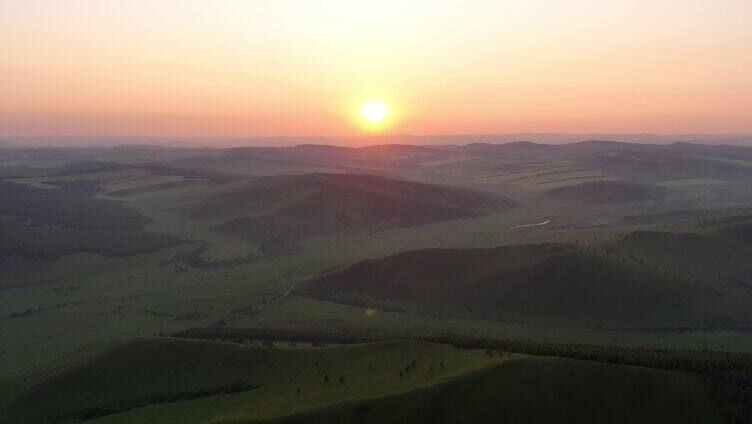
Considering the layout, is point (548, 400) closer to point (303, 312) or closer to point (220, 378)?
point (220, 378)

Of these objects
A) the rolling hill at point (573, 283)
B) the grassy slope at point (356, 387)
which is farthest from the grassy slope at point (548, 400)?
the rolling hill at point (573, 283)

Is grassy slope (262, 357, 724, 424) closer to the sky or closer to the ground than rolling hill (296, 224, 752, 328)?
closer to the sky

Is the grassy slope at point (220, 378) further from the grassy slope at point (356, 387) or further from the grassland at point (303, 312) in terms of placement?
the grassland at point (303, 312)

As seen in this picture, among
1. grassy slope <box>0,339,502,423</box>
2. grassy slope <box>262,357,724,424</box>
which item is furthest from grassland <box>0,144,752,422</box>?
grassy slope <box>0,339,502,423</box>

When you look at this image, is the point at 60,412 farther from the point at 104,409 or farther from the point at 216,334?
the point at 216,334

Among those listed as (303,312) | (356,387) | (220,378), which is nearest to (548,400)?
(356,387)

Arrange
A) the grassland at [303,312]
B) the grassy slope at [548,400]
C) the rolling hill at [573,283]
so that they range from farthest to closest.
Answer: the rolling hill at [573,283] → the grassland at [303,312] → the grassy slope at [548,400]

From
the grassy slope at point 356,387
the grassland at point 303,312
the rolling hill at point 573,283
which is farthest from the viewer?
the rolling hill at point 573,283

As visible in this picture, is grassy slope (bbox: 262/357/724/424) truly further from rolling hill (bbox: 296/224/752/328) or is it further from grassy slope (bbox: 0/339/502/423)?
rolling hill (bbox: 296/224/752/328)

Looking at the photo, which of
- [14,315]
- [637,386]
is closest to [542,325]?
[637,386]

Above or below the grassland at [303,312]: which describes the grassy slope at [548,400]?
above

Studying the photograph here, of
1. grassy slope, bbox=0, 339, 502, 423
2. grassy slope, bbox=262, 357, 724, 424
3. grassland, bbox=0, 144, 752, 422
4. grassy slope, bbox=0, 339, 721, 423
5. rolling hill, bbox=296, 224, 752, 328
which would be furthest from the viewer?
rolling hill, bbox=296, 224, 752, 328
